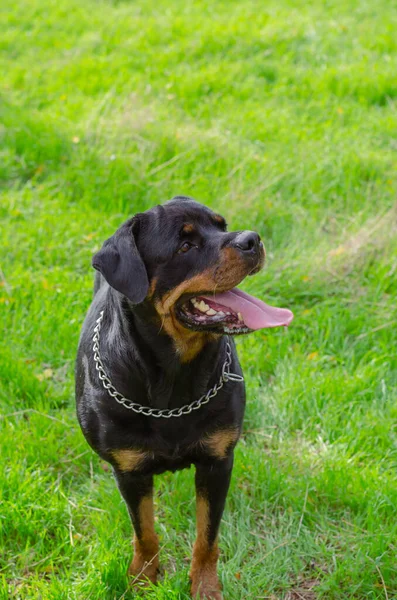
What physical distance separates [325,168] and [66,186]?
2.06 meters

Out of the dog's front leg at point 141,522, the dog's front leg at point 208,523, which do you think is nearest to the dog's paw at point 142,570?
the dog's front leg at point 141,522

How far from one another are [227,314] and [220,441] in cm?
54

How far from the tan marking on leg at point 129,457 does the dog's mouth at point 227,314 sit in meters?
0.56

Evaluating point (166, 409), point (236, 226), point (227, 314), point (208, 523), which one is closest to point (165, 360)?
point (166, 409)

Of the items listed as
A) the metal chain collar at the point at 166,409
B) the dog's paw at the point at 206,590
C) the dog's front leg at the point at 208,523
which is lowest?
the dog's paw at the point at 206,590

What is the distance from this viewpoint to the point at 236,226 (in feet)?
17.3

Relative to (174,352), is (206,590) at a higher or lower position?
lower

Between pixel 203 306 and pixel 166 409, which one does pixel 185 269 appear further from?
pixel 166 409

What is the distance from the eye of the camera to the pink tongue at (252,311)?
2854 millimetres

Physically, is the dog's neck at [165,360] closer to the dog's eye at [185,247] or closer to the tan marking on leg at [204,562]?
the dog's eye at [185,247]

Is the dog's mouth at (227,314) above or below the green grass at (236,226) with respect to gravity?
above

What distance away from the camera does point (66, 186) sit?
237 inches

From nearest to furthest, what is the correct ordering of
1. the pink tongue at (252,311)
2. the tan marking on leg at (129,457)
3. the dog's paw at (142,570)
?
the pink tongue at (252,311) < the tan marking on leg at (129,457) < the dog's paw at (142,570)

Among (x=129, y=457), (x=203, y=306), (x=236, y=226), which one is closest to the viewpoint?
(x=203, y=306)
